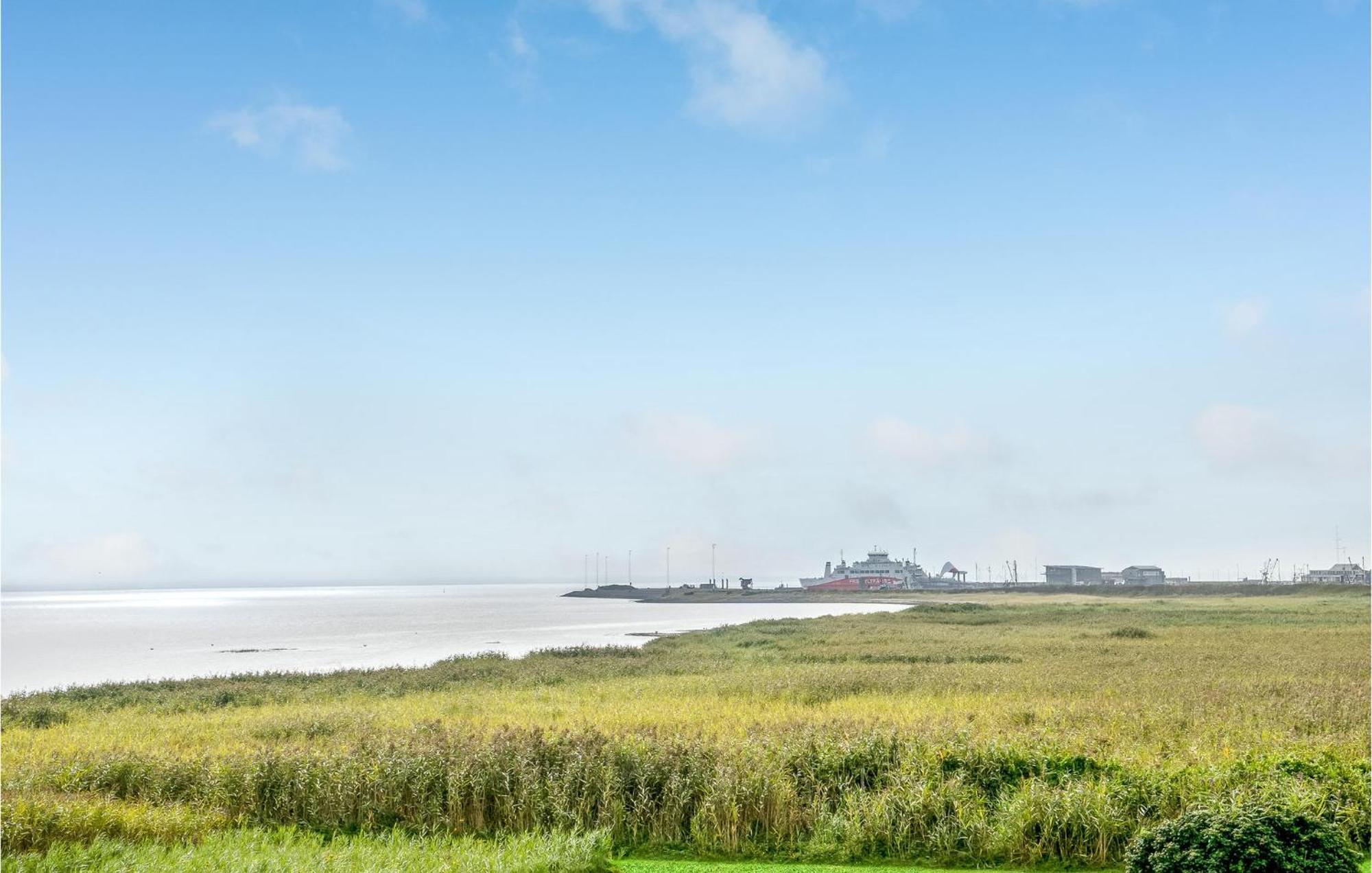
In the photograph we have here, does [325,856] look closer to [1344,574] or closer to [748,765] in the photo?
[748,765]

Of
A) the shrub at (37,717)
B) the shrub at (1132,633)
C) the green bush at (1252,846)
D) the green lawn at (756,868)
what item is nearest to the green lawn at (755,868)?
the green lawn at (756,868)

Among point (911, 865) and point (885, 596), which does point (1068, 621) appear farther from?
point (885, 596)

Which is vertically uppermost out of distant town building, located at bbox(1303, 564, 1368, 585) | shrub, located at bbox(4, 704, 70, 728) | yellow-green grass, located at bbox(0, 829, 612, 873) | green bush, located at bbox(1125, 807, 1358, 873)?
green bush, located at bbox(1125, 807, 1358, 873)

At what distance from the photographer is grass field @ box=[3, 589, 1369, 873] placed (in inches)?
452

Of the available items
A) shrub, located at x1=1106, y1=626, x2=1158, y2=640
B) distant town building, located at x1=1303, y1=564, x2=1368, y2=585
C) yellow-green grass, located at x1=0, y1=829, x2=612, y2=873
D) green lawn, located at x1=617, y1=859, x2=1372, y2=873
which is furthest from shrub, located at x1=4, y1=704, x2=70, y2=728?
distant town building, located at x1=1303, y1=564, x2=1368, y2=585

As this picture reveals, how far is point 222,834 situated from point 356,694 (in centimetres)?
1716

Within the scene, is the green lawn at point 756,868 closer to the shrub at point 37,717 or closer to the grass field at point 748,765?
the grass field at point 748,765

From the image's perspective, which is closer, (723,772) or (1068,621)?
(723,772)

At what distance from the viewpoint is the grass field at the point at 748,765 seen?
11.5 meters

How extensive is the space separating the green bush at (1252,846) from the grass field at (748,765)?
1.00m

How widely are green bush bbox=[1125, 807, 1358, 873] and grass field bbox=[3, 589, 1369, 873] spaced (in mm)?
997

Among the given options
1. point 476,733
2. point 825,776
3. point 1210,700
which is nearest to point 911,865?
point 825,776

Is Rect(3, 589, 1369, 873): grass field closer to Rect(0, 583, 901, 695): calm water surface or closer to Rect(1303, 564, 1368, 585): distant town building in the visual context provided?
Rect(0, 583, 901, 695): calm water surface

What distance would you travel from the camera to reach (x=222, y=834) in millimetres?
11641
